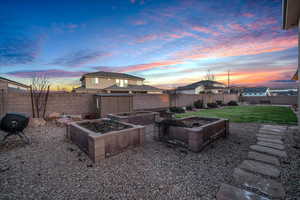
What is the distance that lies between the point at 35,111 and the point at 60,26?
16.8 ft

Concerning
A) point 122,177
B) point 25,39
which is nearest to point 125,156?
point 122,177

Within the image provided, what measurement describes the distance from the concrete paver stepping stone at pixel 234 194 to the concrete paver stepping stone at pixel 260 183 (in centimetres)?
23

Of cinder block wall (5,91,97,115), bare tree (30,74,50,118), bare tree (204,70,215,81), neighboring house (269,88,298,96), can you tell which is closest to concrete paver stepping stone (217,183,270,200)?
cinder block wall (5,91,97,115)

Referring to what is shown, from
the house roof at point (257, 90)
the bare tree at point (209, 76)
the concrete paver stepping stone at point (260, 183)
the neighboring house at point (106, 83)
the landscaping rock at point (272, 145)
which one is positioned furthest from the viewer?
the house roof at point (257, 90)

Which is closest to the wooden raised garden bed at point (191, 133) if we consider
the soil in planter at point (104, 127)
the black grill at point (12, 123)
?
the soil in planter at point (104, 127)

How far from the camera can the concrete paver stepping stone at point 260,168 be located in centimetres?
236

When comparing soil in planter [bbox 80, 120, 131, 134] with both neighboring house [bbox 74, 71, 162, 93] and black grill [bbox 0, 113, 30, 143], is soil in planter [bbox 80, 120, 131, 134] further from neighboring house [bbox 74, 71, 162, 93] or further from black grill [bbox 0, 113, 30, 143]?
neighboring house [bbox 74, 71, 162, 93]

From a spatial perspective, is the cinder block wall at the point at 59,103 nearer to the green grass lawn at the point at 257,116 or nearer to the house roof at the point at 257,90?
the green grass lawn at the point at 257,116

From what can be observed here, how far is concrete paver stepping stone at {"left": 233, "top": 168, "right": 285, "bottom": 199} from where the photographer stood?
1.85 m

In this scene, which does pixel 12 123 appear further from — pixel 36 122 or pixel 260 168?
pixel 260 168

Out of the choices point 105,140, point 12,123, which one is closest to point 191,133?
point 105,140

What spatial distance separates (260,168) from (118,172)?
9.64 feet

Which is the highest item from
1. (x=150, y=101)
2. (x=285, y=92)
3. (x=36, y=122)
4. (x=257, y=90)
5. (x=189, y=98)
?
(x=257, y=90)

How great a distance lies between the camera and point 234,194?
71.2 inches
